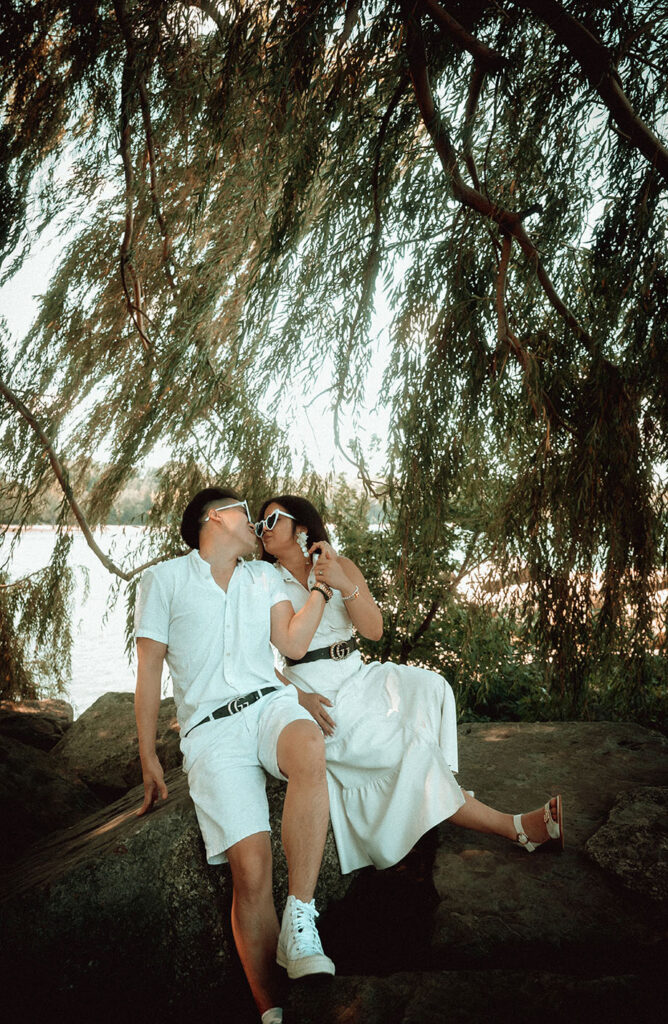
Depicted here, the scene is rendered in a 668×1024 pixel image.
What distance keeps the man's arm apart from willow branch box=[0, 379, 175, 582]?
60.8 inches

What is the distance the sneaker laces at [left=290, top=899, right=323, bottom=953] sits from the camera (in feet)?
4.63

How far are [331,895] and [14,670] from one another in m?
2.53

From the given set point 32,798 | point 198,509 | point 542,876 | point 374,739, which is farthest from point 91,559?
point 542,876

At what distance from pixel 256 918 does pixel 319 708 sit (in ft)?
2.02

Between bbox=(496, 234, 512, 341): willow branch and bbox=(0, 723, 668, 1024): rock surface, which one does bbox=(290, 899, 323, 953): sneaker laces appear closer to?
bbox=(0, 723, 668, 1024): rock surface

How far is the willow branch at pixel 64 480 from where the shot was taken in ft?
10.9

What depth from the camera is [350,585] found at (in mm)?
2111

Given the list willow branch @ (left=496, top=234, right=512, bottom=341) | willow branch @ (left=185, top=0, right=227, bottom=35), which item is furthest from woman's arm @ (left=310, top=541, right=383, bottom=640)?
willow branch @ (left=185, top=0, right=227, bottom=35)

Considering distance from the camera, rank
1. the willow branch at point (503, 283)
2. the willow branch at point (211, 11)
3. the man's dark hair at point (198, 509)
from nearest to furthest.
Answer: the man's dark hair at point (198, 509)
the willow branch at point (211, 11)
the willow branch at point (503, 283)

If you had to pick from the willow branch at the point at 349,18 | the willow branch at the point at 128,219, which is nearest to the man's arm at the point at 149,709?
the willow branch at the point at 128,219

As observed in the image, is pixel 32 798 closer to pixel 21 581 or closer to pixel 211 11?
pixel 21 581

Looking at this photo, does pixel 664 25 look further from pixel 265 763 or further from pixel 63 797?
pixel 63 797

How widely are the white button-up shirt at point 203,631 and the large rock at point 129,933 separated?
1.03ft

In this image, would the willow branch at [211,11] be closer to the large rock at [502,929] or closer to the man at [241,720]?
the man at [241,720]
